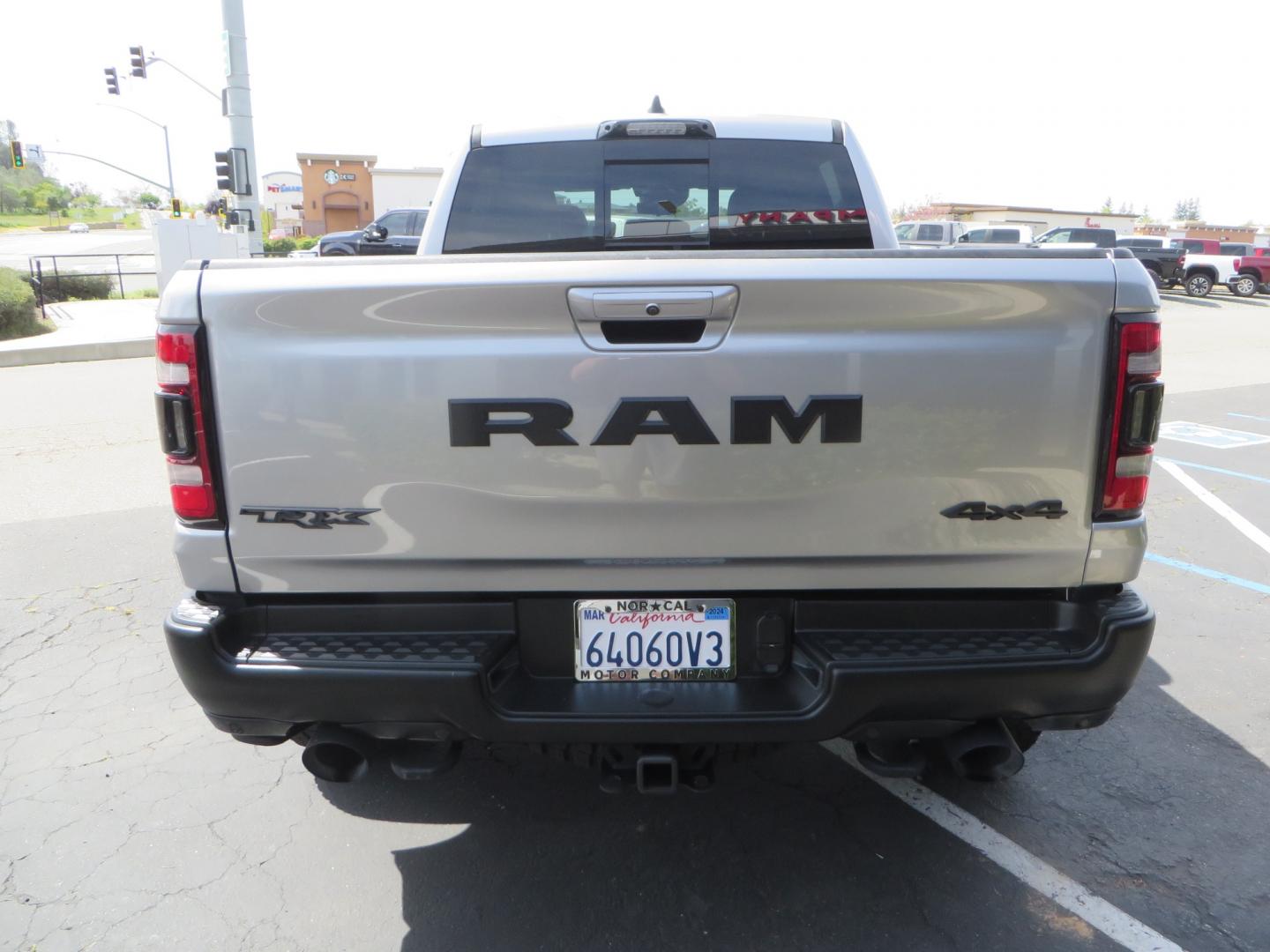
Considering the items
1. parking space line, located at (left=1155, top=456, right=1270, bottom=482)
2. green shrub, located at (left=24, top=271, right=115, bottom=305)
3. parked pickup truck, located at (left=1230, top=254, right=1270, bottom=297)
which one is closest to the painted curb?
green shrub, located at (left=24, top=271, right=115, bottom=305)

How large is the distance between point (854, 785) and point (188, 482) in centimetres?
237

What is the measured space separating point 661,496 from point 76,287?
91.1 feet

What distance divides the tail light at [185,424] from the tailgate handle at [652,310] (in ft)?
3.05

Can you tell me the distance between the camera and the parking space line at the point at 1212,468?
7.88m

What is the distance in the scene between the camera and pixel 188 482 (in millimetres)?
2354

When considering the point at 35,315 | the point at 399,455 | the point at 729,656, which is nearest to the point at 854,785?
the point at 729,656

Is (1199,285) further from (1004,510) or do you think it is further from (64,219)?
(64,219)

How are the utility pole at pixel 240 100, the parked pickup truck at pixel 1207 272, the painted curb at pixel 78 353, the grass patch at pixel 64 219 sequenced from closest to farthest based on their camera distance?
the painted curb at pixel 78 353 → the utility pole at pixel 240 100 → the parked pickup truck at pixel 1207 272 → the grass patch at pixel 64 219

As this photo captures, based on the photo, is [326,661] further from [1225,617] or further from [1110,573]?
[1225,617]

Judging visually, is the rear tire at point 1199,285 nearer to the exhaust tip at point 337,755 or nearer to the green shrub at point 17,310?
the green shrub at point 17,310

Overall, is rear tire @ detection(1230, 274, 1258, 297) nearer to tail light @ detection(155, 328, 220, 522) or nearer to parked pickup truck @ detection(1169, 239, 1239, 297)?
parked pickup truck @ detection(1169, 239, 1239, 297)

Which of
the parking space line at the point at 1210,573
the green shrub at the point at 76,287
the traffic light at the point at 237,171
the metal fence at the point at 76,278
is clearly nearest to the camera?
the parking space line at the point at 1210,573

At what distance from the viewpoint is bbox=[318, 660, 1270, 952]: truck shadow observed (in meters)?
2.62

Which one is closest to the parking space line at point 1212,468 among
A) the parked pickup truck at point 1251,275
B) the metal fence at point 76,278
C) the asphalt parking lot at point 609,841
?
the asphalt parking lot at point 609,841
